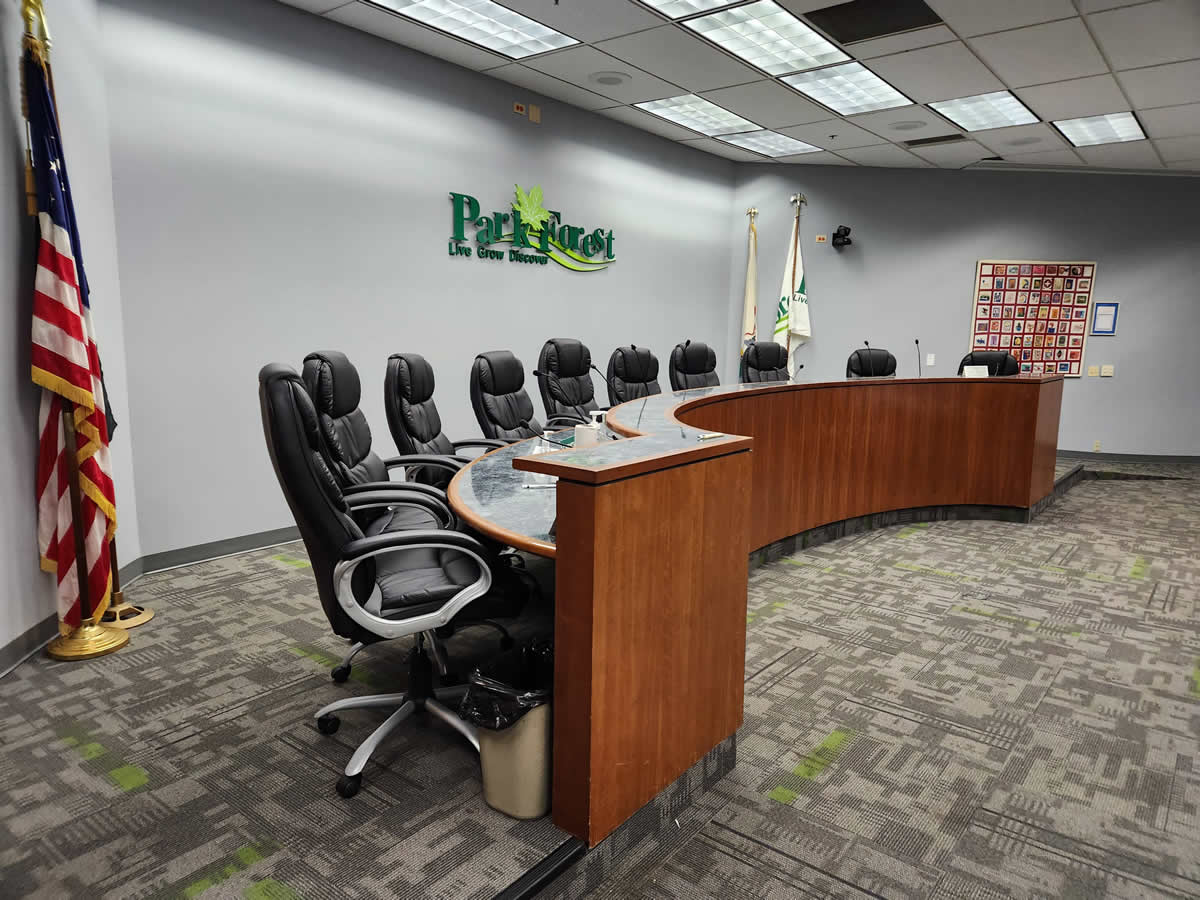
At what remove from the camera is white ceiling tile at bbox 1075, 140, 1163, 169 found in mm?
5922

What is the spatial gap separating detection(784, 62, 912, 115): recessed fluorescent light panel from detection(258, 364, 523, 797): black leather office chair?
4134mm

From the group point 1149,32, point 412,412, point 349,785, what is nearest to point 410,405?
point 412,412

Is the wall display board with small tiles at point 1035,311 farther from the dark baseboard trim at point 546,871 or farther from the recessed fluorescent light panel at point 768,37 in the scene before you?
the dark baseboard trim at point 546,871

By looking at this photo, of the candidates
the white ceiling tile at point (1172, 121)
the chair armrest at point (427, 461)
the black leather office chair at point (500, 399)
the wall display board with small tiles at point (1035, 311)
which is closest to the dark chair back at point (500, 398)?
the black leather office chair at point (500, 399)

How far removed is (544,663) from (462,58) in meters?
4.14

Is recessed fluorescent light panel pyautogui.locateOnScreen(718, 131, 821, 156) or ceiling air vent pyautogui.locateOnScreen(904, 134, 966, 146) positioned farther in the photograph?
recessed fluorescent light panel pyautogui.locateOnScreen(718, 131, 821, 156)

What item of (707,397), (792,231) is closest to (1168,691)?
(707,397)

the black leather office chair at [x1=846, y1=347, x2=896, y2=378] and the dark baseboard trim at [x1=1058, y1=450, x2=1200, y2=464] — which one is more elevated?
the black leather office chair at [x1=846, y1=347, x2=896, y2=378]

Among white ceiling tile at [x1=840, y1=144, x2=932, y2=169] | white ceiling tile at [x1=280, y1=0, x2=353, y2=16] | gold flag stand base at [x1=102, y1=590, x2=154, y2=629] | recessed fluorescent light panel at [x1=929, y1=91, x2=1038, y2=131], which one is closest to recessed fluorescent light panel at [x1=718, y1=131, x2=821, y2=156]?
white ceiling tile at [x1=840, y1=144, x2=932, y2=169]

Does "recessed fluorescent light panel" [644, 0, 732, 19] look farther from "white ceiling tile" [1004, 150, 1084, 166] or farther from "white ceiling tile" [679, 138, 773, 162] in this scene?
"white ceiling tile" [1004, 150, 1084, 166]

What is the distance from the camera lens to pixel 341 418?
2.62 meters

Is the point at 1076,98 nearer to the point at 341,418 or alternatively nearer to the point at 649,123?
the point at 649,123

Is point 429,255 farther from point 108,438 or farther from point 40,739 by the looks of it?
point 40,739

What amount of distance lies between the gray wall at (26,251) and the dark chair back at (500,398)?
1.63m
